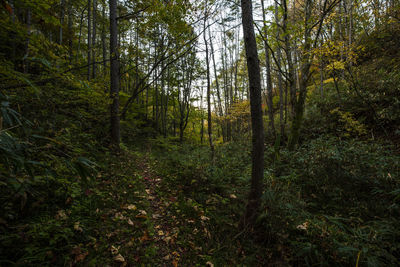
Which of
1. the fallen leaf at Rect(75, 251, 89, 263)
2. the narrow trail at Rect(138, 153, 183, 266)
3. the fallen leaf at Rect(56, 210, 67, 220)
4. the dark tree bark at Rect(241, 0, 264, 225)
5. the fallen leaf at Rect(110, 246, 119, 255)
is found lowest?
the narrow trail at Rect(138, 153, 183, 266)

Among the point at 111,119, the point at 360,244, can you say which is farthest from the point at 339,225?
the point at 111,119

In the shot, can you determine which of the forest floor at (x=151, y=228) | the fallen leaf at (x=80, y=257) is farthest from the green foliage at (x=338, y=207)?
the fallen leaf at (x=80, y=257)

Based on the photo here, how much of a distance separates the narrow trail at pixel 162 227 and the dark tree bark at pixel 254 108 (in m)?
1.50

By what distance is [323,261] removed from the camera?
2.38 metres

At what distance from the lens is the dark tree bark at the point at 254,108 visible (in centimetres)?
317

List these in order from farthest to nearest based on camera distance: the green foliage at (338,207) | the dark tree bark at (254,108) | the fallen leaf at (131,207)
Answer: the fallen leaf at (131,207)
the dark tree bark at (254,108)
the green foliage at (338,207)

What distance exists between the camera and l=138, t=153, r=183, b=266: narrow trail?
8.64 feet

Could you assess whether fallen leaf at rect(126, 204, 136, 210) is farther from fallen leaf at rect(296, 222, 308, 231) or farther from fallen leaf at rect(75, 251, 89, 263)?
fallen leaf at rect(296, 222, 308, 231)

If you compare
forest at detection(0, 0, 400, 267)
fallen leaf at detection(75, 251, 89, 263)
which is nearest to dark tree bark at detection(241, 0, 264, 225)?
forest at detection(0, 0, 400, 267)

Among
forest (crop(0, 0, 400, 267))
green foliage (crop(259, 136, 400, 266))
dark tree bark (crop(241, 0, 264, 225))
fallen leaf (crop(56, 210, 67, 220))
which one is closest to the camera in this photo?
forest (crop(0, 0, 400, 267))

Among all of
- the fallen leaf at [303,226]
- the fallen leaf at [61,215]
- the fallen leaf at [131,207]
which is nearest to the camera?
the fallen leaf at [61,215]

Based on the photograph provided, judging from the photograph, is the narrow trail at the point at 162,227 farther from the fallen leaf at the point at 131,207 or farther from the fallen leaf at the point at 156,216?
the fallen leaf at the point at 131,207

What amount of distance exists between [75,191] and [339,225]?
4.73 m

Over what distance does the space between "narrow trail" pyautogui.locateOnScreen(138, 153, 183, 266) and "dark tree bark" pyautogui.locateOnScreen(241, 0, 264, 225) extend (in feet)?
4.91
